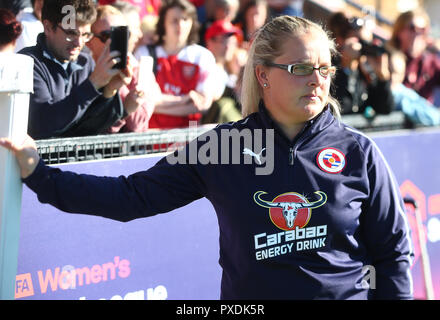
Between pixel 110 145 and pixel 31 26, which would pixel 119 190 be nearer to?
pixel 110 145

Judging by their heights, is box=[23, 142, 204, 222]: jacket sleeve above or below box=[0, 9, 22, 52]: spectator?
below

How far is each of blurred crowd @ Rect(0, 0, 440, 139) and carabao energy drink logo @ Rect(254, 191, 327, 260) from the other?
100cm

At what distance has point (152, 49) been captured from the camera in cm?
531

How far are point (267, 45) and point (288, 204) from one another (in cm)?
69

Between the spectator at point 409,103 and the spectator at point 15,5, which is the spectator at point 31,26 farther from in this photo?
the spectator at point 409,103

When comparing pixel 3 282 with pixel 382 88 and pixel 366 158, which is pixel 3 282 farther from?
pixel 382 88

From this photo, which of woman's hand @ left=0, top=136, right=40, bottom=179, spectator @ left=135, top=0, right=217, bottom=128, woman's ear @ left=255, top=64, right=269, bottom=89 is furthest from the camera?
→ spectator @ left=135, top=0, right=217, bottom=128

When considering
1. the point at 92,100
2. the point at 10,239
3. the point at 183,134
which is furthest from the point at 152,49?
the point at 10,239

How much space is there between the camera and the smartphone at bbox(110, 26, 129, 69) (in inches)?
150

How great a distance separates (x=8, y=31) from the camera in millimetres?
3637

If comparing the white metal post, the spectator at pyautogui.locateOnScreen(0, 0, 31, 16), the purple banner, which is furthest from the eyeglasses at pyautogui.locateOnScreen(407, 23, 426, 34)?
the white metal post

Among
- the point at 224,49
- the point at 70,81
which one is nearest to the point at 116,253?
the point at 70,81

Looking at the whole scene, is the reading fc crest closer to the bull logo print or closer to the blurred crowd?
the bull logo print

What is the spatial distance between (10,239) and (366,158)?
4.62ft
